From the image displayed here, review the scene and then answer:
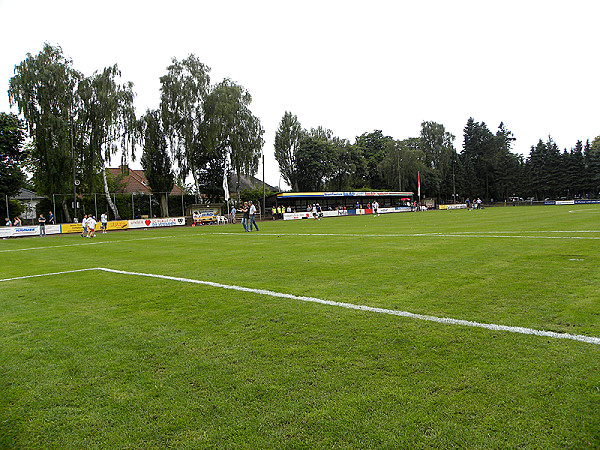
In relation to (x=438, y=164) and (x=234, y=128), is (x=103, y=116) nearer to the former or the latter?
(x=234, y=128)

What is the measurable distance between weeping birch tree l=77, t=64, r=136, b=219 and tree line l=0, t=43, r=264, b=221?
10cm

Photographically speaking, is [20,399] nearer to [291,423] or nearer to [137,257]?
[291,423]

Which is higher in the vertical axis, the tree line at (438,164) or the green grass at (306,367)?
the tree line at (438,164)

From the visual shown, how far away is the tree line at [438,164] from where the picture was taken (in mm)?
72688

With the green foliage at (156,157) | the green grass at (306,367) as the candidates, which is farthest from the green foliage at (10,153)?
the green grass at (306,367)

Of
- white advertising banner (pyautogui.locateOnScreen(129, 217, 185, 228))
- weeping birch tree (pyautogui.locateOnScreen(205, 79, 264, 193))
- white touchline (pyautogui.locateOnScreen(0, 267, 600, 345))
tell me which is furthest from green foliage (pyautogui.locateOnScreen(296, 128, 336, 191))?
white touchline (pyautogui.locateOnScreen(0, 267, 600, 345))

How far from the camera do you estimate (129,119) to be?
45.0 metres

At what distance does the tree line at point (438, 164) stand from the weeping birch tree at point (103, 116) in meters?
→ 31.8

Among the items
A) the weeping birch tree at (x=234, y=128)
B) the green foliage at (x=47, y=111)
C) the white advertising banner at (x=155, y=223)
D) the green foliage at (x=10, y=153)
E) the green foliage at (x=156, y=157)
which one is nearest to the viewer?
the white advertising banner at (x=155, y=223)

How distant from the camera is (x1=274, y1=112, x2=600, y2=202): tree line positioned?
238ft

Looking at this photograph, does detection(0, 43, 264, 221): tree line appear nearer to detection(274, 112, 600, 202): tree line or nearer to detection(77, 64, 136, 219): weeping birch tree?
detection(77, 64, 136, 219): weeping birch tree

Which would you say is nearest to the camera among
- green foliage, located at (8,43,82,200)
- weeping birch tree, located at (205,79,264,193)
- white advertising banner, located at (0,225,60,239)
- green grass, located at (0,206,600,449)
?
green grass, located at (0,206,600,449)

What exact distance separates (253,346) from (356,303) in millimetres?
2103

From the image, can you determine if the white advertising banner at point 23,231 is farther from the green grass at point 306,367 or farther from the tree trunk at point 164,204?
the green grass at point 306,367
